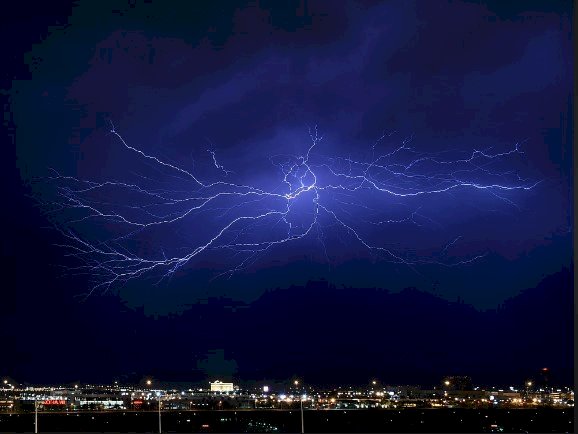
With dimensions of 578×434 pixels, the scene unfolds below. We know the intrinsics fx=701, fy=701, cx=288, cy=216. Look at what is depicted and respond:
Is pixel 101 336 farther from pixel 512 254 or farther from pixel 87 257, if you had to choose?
pixel 512 254

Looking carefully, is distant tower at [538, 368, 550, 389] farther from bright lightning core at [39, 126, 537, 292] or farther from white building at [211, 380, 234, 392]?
bright lightning core at [39, 126, 537, 292]

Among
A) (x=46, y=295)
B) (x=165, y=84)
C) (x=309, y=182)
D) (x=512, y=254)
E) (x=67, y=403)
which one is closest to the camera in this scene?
→ (x=309, y=182)

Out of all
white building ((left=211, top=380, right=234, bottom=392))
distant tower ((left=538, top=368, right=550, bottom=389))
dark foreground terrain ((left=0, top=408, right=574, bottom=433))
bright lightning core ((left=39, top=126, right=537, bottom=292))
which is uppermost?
bright lightning core ((left=39, top=126, right=537, bottom=292))

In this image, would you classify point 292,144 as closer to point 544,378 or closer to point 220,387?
point 220,387

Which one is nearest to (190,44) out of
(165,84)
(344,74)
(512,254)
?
(165,84)

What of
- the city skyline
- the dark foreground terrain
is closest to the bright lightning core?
the city skyline

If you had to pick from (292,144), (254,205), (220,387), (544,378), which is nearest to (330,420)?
(220,387)
